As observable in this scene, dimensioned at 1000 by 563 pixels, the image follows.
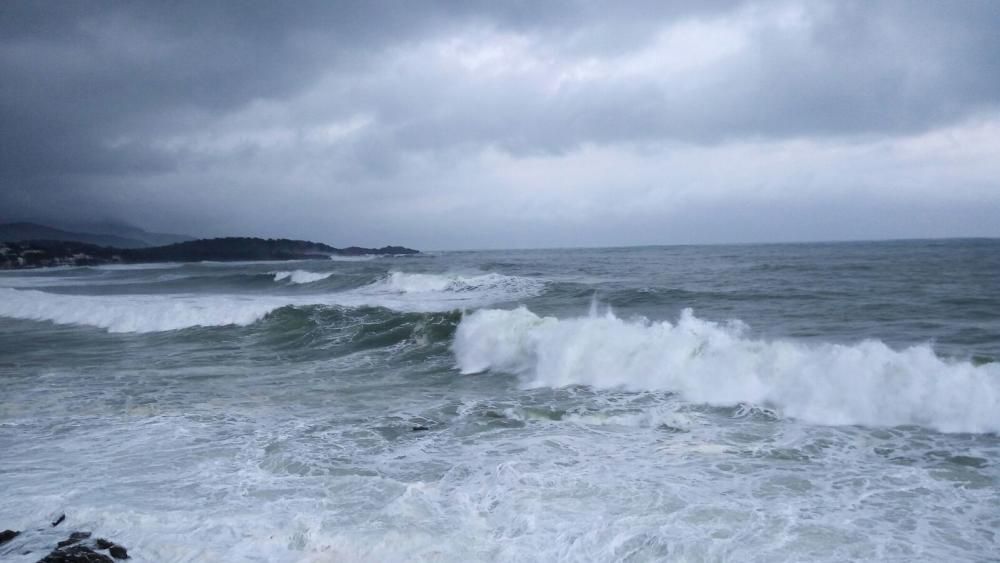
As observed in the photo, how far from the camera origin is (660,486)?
6.25 m

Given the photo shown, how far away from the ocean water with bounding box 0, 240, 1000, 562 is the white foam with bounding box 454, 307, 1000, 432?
0.16 feet

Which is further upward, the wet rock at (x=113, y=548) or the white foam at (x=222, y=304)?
the white foam at (x=222, y=304)

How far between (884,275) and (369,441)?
2653 cm

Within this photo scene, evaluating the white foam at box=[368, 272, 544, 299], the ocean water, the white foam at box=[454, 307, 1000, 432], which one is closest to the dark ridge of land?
the white foam at box=[368, 272, 544, 299]

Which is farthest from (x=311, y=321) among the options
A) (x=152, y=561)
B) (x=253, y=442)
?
(x=152, y=561)

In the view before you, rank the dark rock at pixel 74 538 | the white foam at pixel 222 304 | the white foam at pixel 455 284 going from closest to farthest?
the dark rock at pixel 74 538 → the white foam at pixel 222 304 → the white foam at pixel 455 284

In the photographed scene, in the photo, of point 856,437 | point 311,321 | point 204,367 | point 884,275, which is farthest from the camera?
point 884,275

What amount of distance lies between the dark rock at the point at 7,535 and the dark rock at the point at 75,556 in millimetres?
644

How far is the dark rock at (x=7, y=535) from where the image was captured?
5.18m

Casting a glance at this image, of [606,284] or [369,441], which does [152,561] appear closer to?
[369,441]

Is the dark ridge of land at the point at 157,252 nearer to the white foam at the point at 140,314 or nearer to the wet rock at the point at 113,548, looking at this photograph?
the white foam at the point at 140,314

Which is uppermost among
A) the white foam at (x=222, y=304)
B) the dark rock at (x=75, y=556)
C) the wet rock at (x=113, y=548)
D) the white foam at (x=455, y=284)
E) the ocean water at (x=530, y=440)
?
the white foam at (x=455, y=284)

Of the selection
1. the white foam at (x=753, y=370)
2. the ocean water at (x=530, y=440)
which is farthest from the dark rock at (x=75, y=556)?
the white foam at (x=753, y=370)

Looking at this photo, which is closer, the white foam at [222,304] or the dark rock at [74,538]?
the dark rock at [74,538]
